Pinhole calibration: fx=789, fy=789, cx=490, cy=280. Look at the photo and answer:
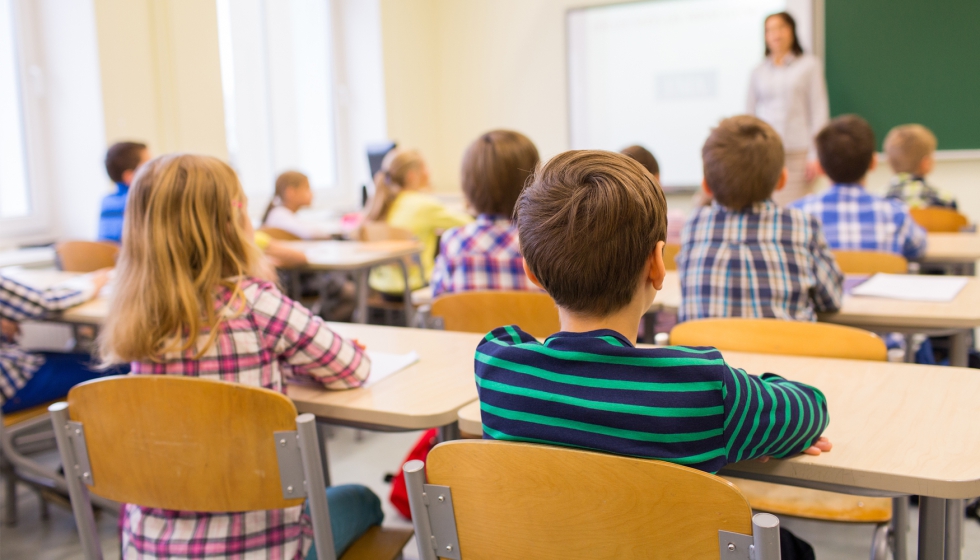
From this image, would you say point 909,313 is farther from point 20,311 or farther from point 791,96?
point 791,96

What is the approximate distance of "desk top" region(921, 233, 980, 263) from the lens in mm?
2816

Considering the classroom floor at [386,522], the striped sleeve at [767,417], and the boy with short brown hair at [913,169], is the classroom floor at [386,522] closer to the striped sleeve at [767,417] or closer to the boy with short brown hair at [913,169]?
the striped sleeve at [767,417]

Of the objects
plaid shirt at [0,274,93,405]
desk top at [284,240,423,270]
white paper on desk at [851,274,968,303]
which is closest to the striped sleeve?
white paper on desk at [851,274,968,303]

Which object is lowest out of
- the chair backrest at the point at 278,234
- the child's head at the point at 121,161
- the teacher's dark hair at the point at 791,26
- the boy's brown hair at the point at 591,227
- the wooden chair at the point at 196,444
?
the wooden chair at the point at 196,444

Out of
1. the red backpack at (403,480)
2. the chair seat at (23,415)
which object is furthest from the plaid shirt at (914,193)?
the chair seat at (23,415)

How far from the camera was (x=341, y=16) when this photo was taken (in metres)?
6.22

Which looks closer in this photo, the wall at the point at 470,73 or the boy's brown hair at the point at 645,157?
the boy's brown hair at the point at 645,157

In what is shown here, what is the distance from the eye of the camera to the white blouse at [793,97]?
483 centimetres

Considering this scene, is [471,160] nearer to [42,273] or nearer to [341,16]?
[42,273]

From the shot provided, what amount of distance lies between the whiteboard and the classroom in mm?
803

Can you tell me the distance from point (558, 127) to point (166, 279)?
5.30 meters

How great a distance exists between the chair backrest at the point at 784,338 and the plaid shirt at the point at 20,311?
181cm

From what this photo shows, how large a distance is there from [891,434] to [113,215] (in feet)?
11.2

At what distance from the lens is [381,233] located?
4102mm
